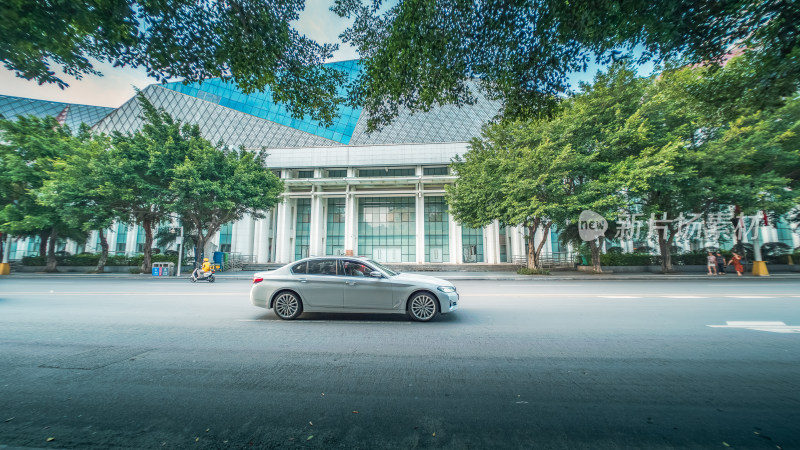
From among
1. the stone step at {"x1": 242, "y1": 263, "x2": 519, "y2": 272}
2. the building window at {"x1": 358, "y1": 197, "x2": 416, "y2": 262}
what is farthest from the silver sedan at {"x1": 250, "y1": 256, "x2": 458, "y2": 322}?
the building window at {"x1": 358, "y1": 197, "x2": 416, "y2": 262}

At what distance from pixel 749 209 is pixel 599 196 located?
7885 millimetres

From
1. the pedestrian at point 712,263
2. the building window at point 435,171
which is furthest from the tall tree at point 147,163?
the pedestrian at point 712,263

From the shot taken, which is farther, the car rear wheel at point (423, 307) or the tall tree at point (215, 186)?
the tall tree at point (215, 186)

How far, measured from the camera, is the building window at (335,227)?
38188 millimetres

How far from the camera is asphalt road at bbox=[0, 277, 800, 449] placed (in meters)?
2.48

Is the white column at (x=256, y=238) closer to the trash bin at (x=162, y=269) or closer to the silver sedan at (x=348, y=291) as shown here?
the trash bin at (x=162, y=269)

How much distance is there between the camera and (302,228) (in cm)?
3938

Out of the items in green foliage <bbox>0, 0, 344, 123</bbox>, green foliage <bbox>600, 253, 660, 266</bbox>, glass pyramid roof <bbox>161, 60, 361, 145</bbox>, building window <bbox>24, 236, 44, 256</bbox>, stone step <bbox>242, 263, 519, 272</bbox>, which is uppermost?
glass pyramid roof <bbox>161, 60, 361, 145</bbox>

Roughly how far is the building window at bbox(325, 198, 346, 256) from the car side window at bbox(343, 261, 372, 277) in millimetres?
30940

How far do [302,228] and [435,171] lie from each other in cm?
1833

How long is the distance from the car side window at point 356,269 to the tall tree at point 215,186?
1708 centimetres

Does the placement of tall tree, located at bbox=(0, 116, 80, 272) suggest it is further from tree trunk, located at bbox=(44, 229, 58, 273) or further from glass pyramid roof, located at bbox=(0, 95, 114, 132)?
glass pyramid roof, located at bbox=(0, 95, 114, 132)

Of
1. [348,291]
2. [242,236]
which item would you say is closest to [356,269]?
[348,291]

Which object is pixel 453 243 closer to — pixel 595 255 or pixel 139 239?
pixel 595 255
